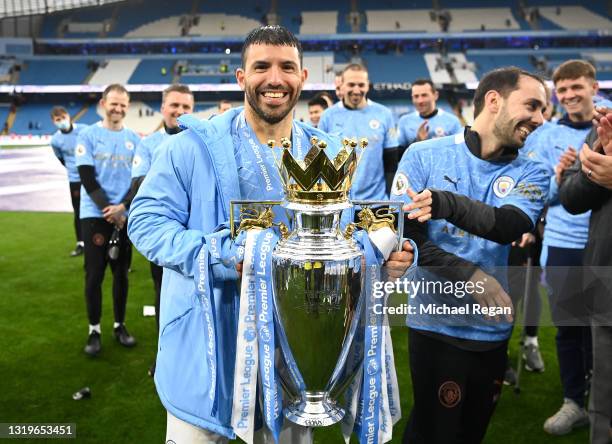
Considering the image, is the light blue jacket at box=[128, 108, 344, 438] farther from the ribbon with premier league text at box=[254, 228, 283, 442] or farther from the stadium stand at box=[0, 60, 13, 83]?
the stadium stand at box=[0, 60, 13, 83]

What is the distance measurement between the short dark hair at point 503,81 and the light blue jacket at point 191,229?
895mm

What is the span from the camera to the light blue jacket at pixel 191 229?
4.40 ft

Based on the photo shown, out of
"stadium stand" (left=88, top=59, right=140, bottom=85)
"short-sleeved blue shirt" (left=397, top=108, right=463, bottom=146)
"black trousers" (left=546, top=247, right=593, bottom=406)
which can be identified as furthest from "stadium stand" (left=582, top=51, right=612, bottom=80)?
"black trousers" (left=546, top=247, right=593, bottom=406)

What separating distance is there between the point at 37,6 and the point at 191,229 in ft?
108

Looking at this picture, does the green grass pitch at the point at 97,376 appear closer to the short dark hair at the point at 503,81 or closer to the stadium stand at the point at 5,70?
the short dark hair at the point at 503,81

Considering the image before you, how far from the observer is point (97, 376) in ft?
11.3

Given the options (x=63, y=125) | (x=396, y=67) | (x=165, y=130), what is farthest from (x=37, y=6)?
(x=165, y=130)

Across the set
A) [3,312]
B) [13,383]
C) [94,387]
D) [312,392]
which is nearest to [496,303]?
[312,392]

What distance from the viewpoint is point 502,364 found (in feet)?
6.11

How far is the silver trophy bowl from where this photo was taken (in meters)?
1.11

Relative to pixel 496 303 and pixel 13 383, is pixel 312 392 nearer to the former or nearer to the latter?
pixel 496 303

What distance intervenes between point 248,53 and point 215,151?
26 centimetres

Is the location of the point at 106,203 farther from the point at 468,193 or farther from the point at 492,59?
the point at 492,59

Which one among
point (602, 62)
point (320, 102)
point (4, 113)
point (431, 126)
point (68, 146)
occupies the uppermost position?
point (602, 62)
